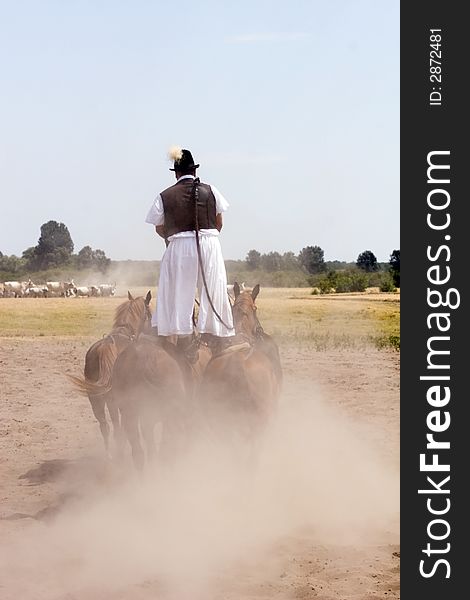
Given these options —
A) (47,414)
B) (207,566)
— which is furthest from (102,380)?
(47,414)

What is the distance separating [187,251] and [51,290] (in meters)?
51.2

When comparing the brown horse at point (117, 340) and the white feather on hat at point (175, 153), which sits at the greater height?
the white feather on hat at point (175, 153)

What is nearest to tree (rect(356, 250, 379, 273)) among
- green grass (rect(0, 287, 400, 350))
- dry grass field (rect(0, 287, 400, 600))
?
green grass (rect(0, 287, 400, 350))

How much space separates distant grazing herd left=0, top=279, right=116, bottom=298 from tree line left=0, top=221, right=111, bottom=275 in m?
12.9

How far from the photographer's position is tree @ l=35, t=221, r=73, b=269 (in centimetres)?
7881

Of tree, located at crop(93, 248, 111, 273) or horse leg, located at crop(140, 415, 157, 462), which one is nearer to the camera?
horse leg, located at crop(140, 415, 157, 462)

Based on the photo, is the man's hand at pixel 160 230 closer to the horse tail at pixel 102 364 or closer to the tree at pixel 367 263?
the horse tail at pixel 102 364

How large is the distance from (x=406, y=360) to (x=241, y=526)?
242 centimetres

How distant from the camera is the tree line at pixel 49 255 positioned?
75.9m

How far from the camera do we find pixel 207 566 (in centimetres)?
684

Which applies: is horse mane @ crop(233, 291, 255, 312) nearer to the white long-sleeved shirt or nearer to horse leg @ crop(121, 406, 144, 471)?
the white long-sleeved shirt

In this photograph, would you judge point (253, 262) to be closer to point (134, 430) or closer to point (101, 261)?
point (134, 430)

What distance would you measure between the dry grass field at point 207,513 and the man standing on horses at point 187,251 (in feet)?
3.98

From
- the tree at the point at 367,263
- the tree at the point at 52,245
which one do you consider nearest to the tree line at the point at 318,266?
the tree at the point at 367,263
